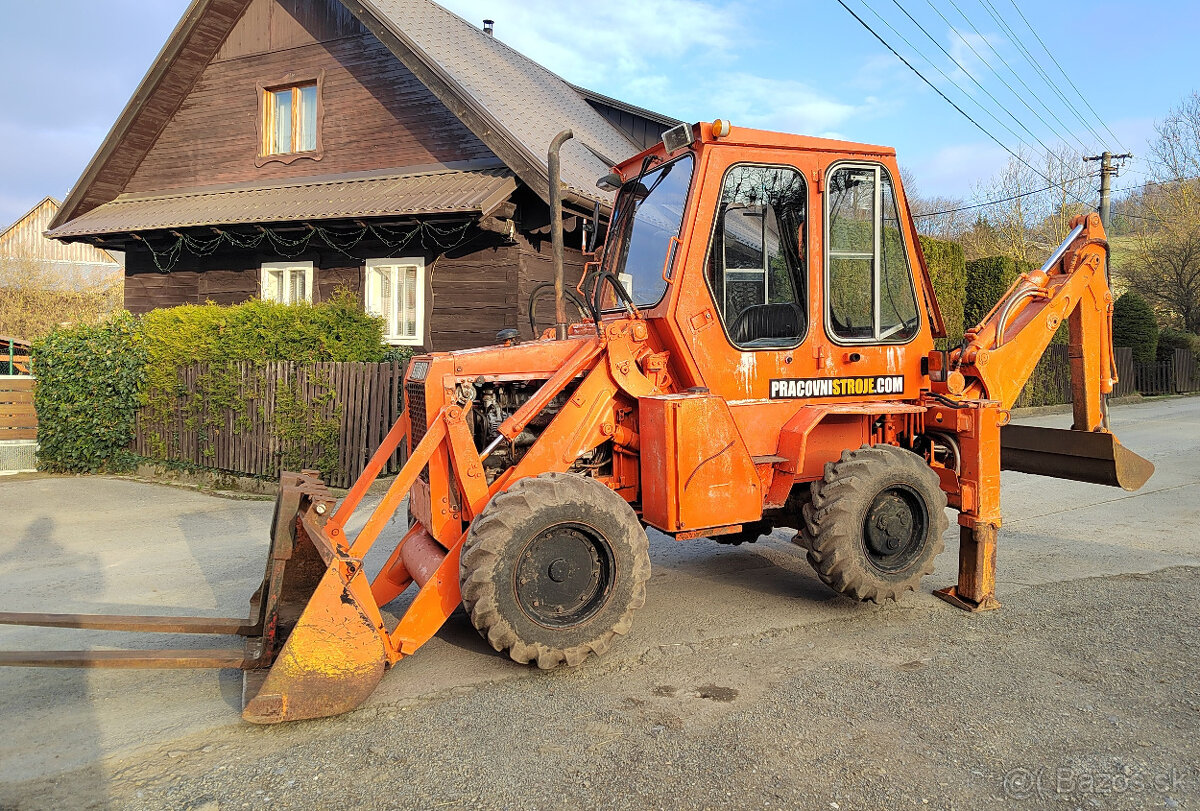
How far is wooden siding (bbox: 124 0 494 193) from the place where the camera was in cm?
1360

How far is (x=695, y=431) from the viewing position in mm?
4555

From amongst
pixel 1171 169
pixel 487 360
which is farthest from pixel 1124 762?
pixel 1171 169

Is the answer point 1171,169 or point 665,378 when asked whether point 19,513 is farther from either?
point 1171,169

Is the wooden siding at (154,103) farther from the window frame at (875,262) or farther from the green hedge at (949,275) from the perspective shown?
the green hedge at (949,275)

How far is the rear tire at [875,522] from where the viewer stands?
4738 millimetres

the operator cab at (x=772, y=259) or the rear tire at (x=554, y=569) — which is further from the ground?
the operator cab at (x=772, y=259)

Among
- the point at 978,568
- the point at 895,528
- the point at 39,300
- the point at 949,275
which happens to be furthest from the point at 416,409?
the point at 39,300

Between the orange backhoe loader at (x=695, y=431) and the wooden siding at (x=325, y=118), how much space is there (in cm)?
889

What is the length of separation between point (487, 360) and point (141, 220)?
1277cm

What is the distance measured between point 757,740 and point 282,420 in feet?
27.5

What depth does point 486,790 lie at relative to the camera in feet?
10.2

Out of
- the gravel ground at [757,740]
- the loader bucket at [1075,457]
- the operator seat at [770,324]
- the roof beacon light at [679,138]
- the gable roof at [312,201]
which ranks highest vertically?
the gable roof at [312,201]

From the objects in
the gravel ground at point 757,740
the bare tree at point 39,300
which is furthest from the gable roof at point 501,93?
the bare tree at point 39,300

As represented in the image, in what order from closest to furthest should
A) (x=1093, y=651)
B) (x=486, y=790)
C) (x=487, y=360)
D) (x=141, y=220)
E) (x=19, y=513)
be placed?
(x=486, y=790) < (x=1093, y=651) < (x=487, y=360) < (x=19, y=513) < (x=141, y=220)
